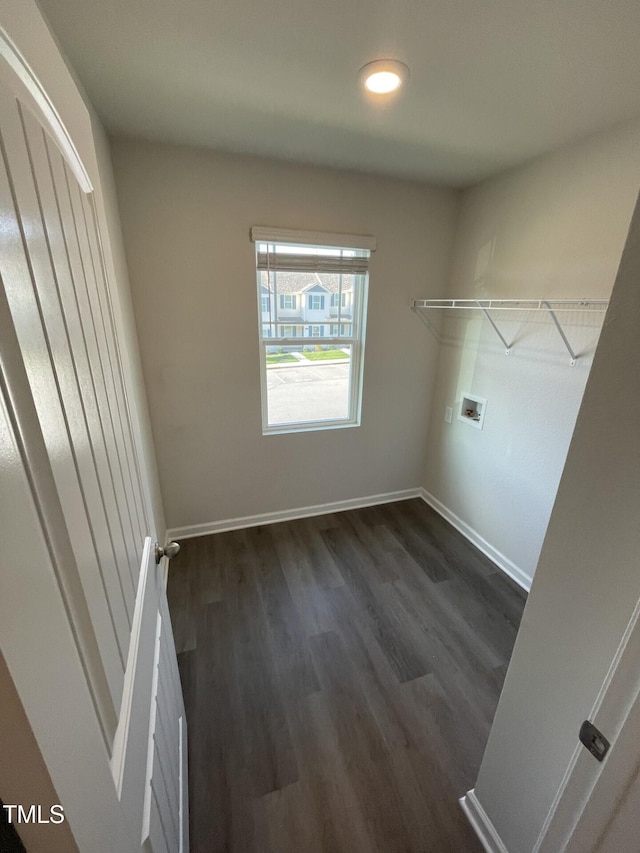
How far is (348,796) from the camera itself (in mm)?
1265

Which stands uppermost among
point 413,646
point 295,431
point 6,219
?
point 6,219

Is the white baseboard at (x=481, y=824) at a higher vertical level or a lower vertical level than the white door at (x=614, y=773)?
lower

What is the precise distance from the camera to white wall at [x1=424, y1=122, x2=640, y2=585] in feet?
5.55

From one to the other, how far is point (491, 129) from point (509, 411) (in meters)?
1.50

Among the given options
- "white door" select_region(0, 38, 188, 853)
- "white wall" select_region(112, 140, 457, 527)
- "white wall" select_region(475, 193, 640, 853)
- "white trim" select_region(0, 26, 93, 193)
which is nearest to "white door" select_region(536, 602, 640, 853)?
"white wall" select_region(475, 193, 640, 853)

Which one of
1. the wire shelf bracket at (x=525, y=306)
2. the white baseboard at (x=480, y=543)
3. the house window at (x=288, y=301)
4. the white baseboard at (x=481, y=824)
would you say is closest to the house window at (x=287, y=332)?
the house window at (x=288, y=301)

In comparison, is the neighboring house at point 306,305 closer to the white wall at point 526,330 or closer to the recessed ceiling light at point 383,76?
the white wall at point 526,330

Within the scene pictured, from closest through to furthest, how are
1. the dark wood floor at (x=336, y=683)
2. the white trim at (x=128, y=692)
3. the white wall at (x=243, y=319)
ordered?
the white trim at (x=128, y=692)
the dark wood floor at (x=336, y=683)
the white wall at (x=243, y=319)

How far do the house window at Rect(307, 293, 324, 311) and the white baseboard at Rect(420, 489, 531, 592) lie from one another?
187cm

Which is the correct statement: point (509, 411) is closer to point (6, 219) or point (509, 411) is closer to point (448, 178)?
point (448, 178)

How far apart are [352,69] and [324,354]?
157 cm

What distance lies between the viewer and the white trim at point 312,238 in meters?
2.16

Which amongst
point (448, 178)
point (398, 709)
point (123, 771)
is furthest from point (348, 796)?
point (448, 178)

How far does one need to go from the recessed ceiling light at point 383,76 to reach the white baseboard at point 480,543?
256 cm
